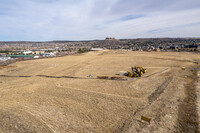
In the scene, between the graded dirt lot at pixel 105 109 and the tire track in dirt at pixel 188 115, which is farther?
the graded dirt lot at pixel 105 109

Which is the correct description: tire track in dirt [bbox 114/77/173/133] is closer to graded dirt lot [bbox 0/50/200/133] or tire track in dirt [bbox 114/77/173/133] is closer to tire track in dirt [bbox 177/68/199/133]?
graded dirt lot [bbox 0/50/200/133]

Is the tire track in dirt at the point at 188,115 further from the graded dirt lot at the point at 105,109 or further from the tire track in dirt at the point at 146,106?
the tire track in dirt at the point at 146,106

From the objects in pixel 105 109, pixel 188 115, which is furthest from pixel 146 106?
pixel 105 109

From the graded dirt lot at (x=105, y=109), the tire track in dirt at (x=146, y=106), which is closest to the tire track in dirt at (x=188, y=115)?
the graded dirt lot at (x=105, y=109)

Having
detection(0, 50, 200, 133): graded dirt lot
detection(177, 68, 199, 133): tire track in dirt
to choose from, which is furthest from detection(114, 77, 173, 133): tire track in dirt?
detection(177, 68, 199, 133): tire track in dirt

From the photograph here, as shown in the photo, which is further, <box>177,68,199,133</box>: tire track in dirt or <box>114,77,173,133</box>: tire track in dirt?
<box>114,77,173,133</box>: tire track in dirt

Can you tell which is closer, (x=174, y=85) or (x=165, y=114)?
(x=165, y=114)

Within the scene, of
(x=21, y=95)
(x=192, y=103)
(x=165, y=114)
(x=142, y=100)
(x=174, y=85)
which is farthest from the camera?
(x=174, y=85)

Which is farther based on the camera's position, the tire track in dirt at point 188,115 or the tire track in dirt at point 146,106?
the tire track in dirt at point 146,106

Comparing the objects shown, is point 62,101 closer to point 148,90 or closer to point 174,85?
point 148,90

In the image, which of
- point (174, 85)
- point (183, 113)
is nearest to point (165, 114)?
point (183, 113)

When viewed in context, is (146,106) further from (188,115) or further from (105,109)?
(105,109)
